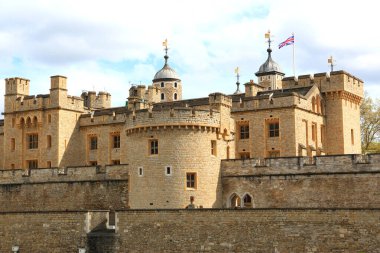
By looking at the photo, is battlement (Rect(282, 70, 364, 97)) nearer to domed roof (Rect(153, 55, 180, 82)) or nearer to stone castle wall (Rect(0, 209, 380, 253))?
stone castle wall (Rect(0, 209, 380, 253))

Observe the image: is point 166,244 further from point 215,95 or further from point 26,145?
point 26,145

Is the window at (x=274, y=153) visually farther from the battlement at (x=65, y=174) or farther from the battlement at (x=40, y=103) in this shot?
the battlement at (x=40, y=103)

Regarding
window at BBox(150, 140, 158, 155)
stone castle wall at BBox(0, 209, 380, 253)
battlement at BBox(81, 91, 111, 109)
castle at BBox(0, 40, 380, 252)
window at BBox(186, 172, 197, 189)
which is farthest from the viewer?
battlement at BBox(81, 91, 111, 109)

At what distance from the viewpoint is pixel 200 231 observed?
2955cm

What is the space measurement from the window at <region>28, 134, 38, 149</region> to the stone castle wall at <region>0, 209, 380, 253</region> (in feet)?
57.1

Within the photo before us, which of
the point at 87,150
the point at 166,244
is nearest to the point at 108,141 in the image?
the point at 87,150

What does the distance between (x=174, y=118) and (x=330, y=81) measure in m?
16.4

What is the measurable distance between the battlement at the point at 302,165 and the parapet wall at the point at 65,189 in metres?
6.51

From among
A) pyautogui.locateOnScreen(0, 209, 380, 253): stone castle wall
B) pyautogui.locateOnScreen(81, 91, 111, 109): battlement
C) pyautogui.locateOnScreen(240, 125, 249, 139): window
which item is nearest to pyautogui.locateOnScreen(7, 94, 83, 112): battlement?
pyautogui.locateOnScreen(81, 91, 111, 109): battlement

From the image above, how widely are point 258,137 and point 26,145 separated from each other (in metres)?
17.1

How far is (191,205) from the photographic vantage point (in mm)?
33469

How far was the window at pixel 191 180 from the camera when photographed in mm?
34344

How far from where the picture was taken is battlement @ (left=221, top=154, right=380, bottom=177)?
33.5 meters

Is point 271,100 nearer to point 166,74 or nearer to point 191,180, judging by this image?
point 191,180
